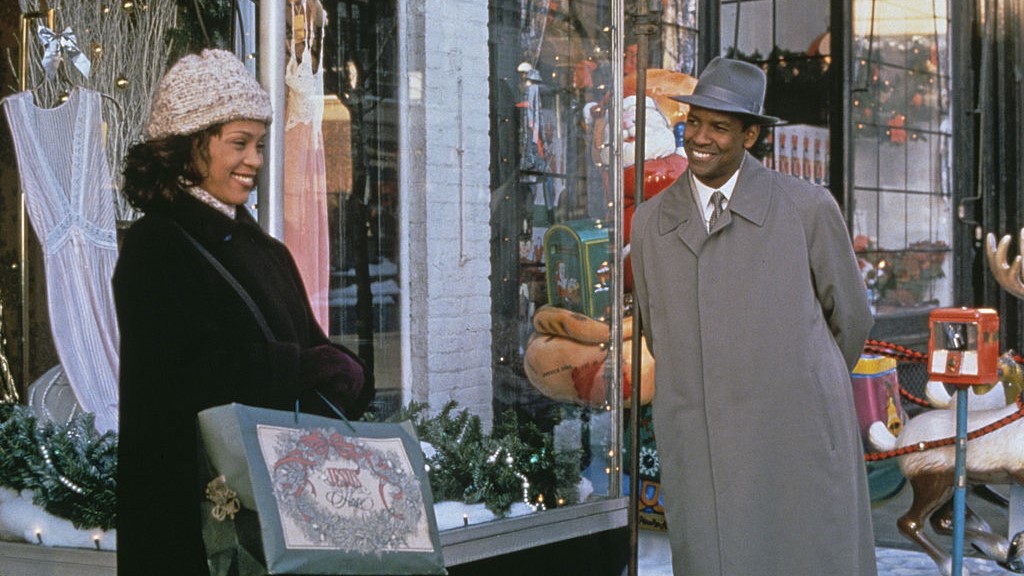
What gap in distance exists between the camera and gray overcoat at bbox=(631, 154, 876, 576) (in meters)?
3.71

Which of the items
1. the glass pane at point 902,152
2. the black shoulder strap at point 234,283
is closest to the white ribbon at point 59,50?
the black shoulder strap at point 234,283

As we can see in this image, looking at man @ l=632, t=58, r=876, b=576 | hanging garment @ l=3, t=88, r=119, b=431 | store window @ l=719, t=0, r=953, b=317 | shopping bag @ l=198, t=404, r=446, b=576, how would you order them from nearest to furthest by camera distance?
shopping bag @ l=198, t=404, r=446, b=576 → man @ l=632, t=58, r=876, b=576 → hanging garment @ l=3, t=88, r=119, b=431 → store window @ l=719, t=0, r=953, b=317

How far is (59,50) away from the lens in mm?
4305

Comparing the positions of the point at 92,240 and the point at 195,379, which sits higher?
the point at 92,240

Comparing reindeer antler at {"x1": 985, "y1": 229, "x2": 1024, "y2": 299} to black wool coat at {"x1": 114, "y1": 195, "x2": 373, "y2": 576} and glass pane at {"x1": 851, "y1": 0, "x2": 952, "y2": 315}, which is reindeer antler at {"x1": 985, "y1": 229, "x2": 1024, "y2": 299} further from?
glass pane at {"x1": 851, "y1": 0, "x2": 952, "y2": 315}

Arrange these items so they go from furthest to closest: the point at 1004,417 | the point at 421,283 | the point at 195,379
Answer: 1. the point at 1004,417
2. the point at 421,283
3. the point at 195,379

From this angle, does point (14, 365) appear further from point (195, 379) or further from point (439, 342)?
point (195, 379)

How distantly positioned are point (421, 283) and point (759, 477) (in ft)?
4.82

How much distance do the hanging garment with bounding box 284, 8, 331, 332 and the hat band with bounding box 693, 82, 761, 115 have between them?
128 cm

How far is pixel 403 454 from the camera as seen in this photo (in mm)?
2803

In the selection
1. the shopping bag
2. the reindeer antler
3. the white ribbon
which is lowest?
the shopping bag

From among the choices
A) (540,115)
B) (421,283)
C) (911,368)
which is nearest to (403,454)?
(421,283)

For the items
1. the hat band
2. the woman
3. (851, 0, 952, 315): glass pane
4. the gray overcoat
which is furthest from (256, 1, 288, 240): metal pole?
(851, 0, 952, 315): glass pane

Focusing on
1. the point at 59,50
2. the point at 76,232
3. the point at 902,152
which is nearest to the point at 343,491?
the point at 76,232
